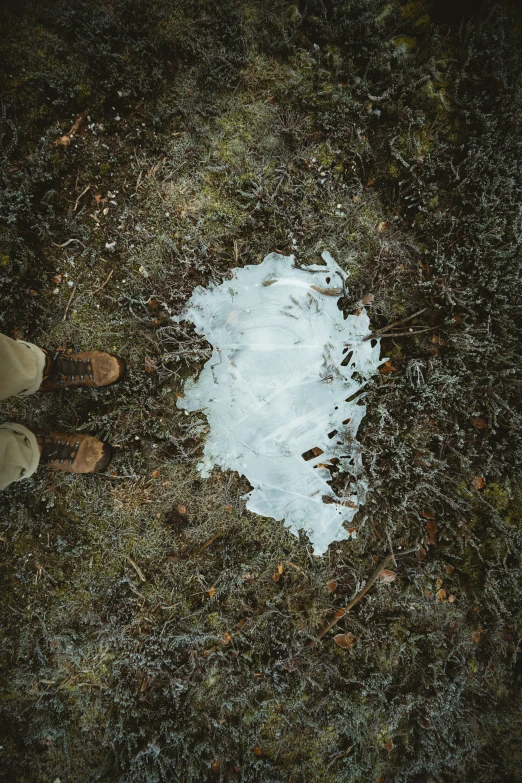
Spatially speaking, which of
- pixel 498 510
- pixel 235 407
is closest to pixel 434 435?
pixel 498 510

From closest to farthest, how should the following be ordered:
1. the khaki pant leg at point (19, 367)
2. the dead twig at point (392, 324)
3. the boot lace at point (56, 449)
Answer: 1. the khaki pant leg at point (19, 367)
2. the boot lace at point (56, 449)
3. the dead twig at point (392, 324)

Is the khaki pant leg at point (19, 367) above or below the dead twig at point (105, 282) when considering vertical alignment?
below

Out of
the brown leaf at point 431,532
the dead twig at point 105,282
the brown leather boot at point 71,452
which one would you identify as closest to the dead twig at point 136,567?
the brown leather boot at point 71,452

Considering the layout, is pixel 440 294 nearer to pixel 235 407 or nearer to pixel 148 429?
pixel 235 407

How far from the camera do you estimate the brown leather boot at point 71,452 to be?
8.54 ft

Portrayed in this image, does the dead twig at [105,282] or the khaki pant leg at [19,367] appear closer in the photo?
the khaki pant leg at [19,367]

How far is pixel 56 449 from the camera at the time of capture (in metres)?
2.61

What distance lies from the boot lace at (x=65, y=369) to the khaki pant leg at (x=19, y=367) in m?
0.10

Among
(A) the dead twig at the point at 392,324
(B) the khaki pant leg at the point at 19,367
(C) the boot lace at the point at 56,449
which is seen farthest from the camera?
(A) the dead twig at the point at 392,324

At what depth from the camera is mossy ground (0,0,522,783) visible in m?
2.61

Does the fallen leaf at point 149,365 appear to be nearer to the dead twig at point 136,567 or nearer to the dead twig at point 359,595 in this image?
the dead twig at point 136,567

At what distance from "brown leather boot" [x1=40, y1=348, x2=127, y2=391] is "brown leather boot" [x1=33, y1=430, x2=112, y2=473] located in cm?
35

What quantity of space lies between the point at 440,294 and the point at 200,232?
1732 millimetres

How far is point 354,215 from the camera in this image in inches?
109
